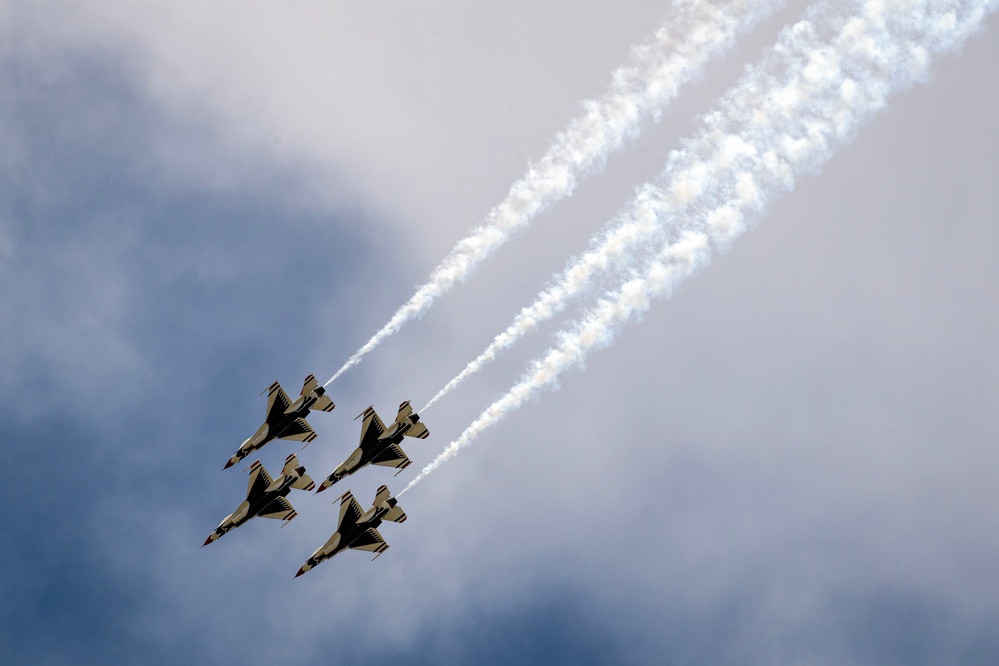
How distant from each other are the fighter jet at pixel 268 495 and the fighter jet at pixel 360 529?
3.15 meters

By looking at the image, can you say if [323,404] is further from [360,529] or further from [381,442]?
[360,529]

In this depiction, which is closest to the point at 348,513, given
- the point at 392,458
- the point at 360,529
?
the point at 360,529

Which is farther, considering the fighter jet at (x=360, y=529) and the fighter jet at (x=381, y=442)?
the fighter jet at (x=360, y=529)

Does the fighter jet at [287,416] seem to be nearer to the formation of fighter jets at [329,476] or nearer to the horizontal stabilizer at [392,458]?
the formation of fighter jets at [329,476]

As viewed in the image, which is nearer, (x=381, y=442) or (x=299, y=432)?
(x=381, y=442)

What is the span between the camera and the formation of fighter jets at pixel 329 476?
235 ft

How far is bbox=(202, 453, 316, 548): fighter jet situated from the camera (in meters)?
74.2

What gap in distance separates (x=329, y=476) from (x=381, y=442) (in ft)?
14.3

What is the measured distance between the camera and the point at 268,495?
74312 mm

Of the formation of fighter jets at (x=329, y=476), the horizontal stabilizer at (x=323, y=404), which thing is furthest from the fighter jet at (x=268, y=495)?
the horizontal stabilizer at (x=323, y=404)

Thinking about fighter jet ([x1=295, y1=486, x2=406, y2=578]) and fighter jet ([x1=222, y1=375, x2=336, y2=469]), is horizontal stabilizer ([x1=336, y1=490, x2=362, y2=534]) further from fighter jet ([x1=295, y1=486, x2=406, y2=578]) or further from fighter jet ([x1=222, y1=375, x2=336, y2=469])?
fighter jet ([x1=222, y1=375, x2=336, y2=469])

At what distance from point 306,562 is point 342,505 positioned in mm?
4068

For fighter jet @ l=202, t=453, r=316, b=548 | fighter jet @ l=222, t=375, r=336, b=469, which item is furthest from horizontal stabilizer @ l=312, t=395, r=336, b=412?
fighter jet @ l=202, t=453, r=316, b=548

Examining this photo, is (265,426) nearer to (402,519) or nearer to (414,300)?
(402,519)
